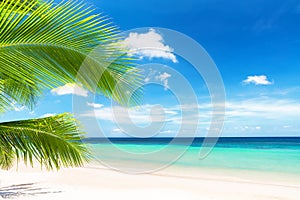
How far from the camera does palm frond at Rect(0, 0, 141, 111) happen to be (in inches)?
75.3

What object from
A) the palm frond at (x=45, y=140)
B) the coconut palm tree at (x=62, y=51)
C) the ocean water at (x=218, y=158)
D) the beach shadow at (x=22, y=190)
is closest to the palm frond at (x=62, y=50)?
the coconut palm tree at (x=62, y=51)

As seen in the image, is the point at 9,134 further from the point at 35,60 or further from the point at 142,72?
the point at 142,72

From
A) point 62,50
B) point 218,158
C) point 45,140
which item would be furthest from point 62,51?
point 218,158

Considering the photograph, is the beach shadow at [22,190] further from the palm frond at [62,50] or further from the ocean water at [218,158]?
the palm frond at [62,50]

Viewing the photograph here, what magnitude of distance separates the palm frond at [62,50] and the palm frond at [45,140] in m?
0.59

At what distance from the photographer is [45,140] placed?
288cm

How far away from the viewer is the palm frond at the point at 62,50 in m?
1.91

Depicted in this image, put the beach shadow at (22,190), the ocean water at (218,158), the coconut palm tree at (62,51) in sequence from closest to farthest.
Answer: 1. the coconut palm tree at (62,51)
2. the beach shadow at (22,190)
3. the ocean water at (218,158)

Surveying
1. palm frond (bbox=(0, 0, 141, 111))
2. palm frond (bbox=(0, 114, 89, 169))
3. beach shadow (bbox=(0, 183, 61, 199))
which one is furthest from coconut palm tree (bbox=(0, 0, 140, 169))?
beach shadow (bbox=(0, 183, 61, 199))

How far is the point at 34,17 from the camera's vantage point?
1.94 m

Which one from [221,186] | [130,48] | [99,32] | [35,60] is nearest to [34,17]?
[35,60]

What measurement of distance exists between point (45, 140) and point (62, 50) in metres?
1.11

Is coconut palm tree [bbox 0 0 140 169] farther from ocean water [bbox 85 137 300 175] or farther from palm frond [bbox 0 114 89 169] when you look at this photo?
ocean water [bbox 85 137 300 175]

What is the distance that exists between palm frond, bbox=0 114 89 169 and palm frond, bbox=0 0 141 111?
59 cm
